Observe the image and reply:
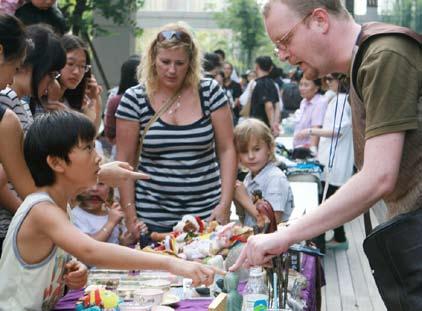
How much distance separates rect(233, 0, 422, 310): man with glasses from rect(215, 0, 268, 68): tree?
94.8ft

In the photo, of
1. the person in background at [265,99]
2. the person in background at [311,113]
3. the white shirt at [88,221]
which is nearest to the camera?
the white shirt at [88,221]

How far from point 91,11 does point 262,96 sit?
9.30 feet

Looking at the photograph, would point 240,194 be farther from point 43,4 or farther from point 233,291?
point 43,4

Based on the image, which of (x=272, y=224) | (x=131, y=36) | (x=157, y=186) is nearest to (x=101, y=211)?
(x=157, y=186)

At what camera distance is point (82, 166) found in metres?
3.17

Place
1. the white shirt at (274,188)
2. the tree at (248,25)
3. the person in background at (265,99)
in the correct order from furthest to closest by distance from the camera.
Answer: the tree at (248,25)
the person in background at (265,99)
the white shirt at (274,188)

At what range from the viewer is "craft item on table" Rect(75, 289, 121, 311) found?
123 inches

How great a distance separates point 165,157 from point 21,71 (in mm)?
959

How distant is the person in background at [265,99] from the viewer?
487 inches

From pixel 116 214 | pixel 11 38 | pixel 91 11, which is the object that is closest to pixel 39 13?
pixel 116 214

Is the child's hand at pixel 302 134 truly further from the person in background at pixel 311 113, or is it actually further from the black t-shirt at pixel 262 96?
the black t-shirt at pixel 262 96

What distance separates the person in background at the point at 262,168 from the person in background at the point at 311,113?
382cm

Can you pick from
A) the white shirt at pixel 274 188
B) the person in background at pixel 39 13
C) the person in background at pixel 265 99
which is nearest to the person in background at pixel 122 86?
the person in background at pixel 39 13

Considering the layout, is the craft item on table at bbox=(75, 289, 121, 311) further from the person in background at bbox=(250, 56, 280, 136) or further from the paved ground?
the person in background at bbox=(250, 56, 280, 136)
